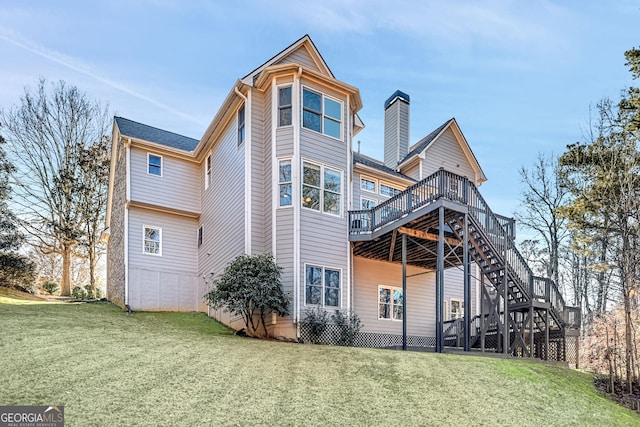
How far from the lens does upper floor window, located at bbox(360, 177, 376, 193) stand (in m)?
17.8

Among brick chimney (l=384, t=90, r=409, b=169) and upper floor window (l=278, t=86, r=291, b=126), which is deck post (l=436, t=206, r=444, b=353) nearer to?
upper floor window (l=278, t=86, r=291, b=126)

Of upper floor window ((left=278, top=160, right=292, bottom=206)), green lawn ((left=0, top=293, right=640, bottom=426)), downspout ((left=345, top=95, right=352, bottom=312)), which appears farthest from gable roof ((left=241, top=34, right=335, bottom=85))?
green lawn ((left=0, top=293, right=640, bottom=426))

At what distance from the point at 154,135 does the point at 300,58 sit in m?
8.36

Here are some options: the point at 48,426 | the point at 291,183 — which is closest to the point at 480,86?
the point at 291,183

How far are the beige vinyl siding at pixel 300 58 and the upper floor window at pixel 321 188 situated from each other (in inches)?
153

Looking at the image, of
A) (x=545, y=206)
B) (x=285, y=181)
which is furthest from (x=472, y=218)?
(x=545, y=206)

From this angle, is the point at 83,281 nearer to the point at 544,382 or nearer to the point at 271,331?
the point at 271,331

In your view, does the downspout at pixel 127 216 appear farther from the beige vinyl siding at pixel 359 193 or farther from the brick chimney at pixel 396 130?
the brick chimney at pixel 396 130

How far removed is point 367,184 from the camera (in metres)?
18.0

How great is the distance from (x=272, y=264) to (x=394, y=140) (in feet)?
35.2

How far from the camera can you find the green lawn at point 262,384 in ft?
19.9

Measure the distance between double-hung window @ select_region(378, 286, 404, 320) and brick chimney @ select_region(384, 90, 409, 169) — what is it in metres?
6.28

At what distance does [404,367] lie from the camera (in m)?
8.85

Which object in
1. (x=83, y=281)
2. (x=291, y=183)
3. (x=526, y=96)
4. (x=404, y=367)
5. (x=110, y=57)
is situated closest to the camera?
(x=404, y=367)
